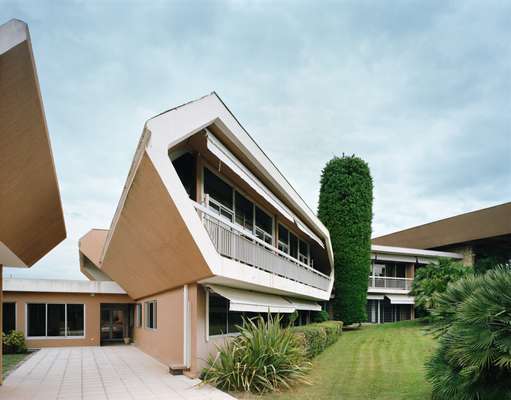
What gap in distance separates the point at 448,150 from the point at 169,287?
1339cm

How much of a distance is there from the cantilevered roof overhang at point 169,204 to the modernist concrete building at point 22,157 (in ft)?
6.54

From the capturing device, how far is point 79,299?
71.2 feet

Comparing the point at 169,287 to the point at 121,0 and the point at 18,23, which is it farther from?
the point at 18,23

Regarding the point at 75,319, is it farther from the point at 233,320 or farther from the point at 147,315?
the point at 233,320

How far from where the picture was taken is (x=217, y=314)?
12.9 metres

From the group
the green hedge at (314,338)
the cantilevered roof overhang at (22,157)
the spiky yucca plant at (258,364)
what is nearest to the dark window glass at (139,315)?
the green hedge at (314,338)

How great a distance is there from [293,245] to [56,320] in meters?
12.2

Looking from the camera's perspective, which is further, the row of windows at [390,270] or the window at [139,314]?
the row of windows at [390,270]

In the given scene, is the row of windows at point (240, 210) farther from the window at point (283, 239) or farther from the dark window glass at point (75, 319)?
the dark window glass at point (75, 319)

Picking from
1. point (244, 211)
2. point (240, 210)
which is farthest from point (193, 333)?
point (244, 211)

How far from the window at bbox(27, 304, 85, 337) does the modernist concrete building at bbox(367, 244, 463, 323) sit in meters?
19.1

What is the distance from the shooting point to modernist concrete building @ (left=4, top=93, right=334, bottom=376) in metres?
10.1

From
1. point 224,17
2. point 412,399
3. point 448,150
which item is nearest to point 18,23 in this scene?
point 224,17

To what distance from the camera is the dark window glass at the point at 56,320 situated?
21000 millimetres
